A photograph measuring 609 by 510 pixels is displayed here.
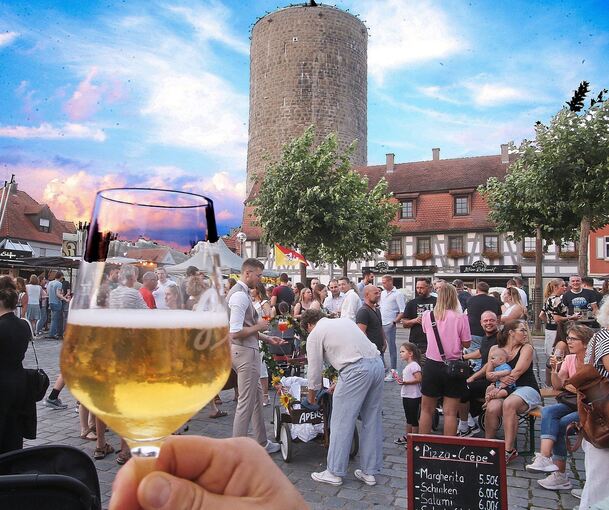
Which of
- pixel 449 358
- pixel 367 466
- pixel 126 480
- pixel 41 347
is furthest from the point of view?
pixel 41 347

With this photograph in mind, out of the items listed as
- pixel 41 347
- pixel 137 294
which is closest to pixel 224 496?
pixel 137 294

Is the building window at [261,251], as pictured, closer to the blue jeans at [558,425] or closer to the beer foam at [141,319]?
the blue jeans at [558,425]

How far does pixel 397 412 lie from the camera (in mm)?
7754

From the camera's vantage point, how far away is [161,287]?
92cm

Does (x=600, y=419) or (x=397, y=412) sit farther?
(x=397, y=412)

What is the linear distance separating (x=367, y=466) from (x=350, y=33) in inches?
1758

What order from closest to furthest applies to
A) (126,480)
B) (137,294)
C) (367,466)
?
(126,480) → (137,294) → (367,466)

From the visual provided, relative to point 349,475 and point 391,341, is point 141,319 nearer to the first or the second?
point 349,475

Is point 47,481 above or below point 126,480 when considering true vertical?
below

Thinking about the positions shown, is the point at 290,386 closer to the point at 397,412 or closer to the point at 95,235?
the point at 397,412

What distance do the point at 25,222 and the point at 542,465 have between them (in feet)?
142

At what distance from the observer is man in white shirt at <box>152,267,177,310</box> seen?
2.79 ft

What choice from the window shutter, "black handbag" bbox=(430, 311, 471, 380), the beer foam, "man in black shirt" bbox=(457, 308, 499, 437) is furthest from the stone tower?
the beer foam

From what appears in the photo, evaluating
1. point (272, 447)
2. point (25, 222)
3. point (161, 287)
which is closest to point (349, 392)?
point (272, 447)
